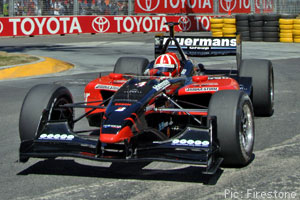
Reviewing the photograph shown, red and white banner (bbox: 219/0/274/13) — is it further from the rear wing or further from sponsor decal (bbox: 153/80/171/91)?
sponsor decal (bbox: 153/80/171/91)

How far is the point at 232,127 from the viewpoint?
5.83 metres

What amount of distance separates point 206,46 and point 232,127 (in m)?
4.56

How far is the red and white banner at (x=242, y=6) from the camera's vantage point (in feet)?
115

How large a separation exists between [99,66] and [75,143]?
35.9 feet

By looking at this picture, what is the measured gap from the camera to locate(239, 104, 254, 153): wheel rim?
625cm

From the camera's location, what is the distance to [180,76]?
27.1ft

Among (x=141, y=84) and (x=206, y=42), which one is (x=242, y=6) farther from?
(x=141, y=84)

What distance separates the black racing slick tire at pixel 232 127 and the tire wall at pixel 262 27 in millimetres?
18419

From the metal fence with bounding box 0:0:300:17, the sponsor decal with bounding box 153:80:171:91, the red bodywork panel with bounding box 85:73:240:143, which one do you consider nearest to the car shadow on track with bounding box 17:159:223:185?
the red bodywork panel with bounding box 85:73:240:143

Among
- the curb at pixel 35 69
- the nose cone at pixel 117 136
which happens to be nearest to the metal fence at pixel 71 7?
the curb at pixel 35 69

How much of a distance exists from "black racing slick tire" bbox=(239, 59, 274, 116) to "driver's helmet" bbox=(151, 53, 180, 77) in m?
1.19

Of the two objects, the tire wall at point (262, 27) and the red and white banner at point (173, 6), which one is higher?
the red and white banner at point (173, 6)

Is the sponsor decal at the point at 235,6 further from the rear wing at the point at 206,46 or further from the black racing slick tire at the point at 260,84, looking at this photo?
the black racing slick tire at the point at 260,84

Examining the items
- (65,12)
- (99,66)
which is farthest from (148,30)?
(99,66)
